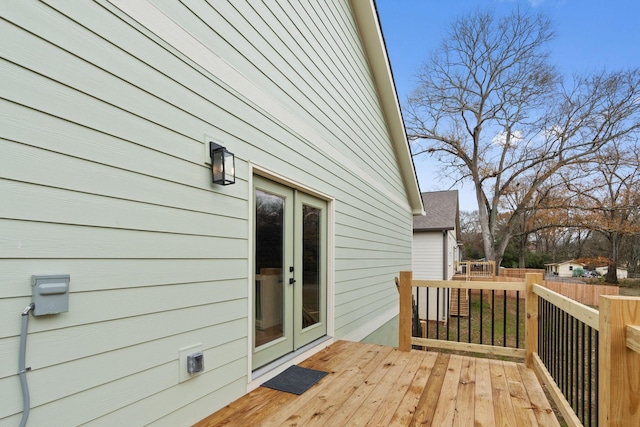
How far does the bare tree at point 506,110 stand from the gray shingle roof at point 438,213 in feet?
9.53

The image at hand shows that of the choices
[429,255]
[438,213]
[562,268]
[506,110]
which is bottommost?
[562,268]

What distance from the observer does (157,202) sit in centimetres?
203

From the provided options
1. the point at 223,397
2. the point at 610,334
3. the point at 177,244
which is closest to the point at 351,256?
the point at 223,397

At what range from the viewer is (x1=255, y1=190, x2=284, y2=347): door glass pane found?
10.0 feet

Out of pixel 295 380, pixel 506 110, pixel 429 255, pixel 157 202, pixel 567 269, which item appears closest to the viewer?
pixel 157 202

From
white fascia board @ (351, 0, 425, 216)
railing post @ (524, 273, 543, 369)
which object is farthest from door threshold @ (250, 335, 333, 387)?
white fascia board @ (351, 0, 425, 216)

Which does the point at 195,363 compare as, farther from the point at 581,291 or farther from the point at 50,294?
the point at 581,291

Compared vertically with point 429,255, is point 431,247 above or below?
above

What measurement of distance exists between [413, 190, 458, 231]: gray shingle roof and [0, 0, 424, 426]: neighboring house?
10648 mm

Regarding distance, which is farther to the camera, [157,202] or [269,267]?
[269,267]

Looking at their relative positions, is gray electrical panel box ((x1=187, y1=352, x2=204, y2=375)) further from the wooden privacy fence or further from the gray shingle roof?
the wooden privacy fence

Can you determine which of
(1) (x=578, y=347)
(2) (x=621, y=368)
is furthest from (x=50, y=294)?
(1) (x=578, y=347)

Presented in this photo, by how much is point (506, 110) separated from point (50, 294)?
20497 mm

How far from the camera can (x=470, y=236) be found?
35.8 m
